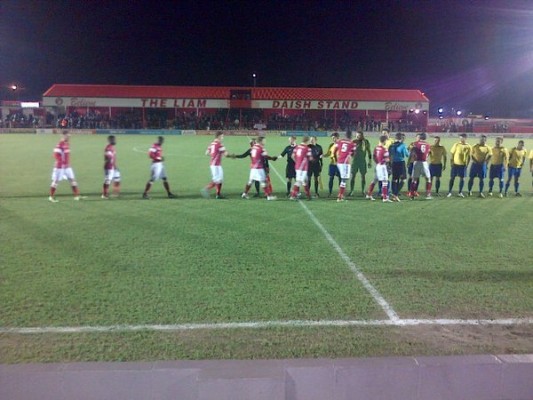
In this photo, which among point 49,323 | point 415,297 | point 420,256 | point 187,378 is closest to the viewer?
point 187,378

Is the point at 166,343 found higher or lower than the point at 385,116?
lower

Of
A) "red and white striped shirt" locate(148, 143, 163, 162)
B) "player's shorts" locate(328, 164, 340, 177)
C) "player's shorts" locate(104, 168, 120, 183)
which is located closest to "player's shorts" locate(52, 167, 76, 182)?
"player's shorts" locate(104, 168, 120, 183)

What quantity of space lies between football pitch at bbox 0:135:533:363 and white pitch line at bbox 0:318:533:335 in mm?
22

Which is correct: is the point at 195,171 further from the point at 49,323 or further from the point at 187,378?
the point at 187,378

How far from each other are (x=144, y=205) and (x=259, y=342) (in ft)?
27.0

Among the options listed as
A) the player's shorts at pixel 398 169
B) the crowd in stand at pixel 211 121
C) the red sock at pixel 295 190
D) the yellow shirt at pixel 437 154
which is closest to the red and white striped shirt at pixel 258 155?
the red sock at pixel 295 190

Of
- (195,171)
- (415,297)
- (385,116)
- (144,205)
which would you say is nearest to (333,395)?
(415,297)

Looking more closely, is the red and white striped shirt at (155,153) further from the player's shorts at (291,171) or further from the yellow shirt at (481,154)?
the yellow shirt at (481,154)

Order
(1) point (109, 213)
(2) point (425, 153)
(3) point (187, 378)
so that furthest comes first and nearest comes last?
(2) point (425, 153) < (1) point (109, 213) < (3) point (187, 378)

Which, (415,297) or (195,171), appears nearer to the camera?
(415,297)

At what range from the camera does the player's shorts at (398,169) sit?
44.0 ft

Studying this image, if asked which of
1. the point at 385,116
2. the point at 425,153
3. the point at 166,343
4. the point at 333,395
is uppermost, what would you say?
the point at 385,116

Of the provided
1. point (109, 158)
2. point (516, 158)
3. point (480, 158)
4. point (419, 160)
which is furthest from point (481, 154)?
point (109, 158)

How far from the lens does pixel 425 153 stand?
1370cm
